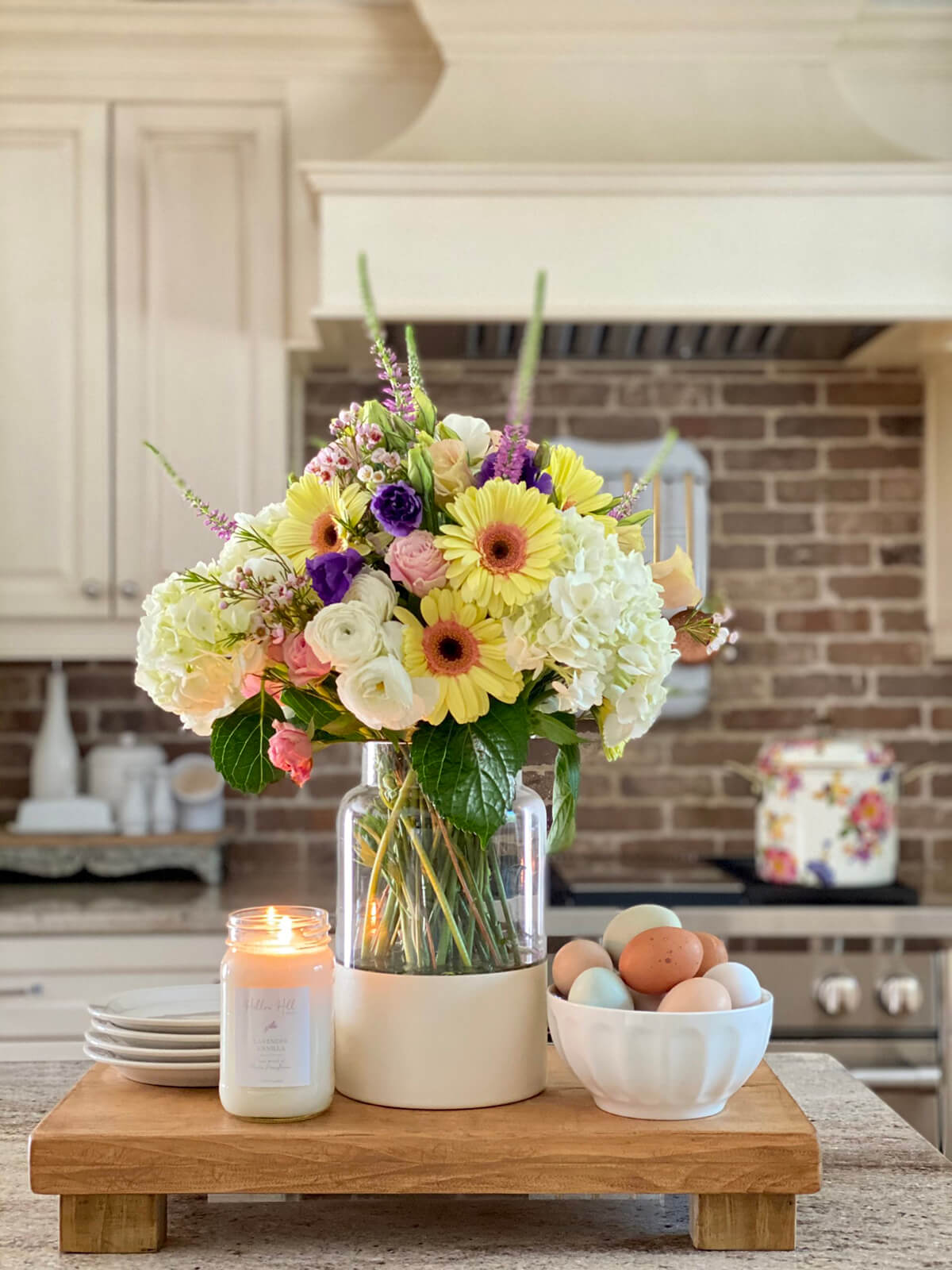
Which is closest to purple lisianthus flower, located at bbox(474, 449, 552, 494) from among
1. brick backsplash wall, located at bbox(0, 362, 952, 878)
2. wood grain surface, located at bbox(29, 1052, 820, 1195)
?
wood grain surface, located at bbox(29, 1052, 820, 1195)

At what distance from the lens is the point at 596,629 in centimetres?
89

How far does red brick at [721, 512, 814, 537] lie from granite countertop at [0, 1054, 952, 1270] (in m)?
1.95

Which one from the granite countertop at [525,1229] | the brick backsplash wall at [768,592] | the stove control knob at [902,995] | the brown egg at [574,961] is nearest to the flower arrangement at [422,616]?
the brown egg at [574,961]

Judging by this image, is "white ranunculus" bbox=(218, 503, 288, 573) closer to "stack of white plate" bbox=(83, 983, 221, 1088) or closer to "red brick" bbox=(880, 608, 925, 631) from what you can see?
"stack of white plate" bbox=(83, 983, 221, 1088)

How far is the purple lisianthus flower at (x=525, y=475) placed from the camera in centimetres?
94

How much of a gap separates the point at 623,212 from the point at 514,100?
319 millimetres

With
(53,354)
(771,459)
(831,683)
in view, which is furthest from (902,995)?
(53,354)

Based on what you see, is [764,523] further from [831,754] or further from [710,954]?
[710,954]

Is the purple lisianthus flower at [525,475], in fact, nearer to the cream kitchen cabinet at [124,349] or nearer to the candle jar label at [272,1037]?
the candle jar label at [272,1037]

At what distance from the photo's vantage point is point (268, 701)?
0.99 metres

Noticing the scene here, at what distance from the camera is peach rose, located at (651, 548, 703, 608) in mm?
1016

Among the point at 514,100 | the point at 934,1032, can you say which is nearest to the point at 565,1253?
the point at 934,1032

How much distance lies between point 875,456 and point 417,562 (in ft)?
7.40

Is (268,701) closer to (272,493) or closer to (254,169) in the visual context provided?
(272,493)
